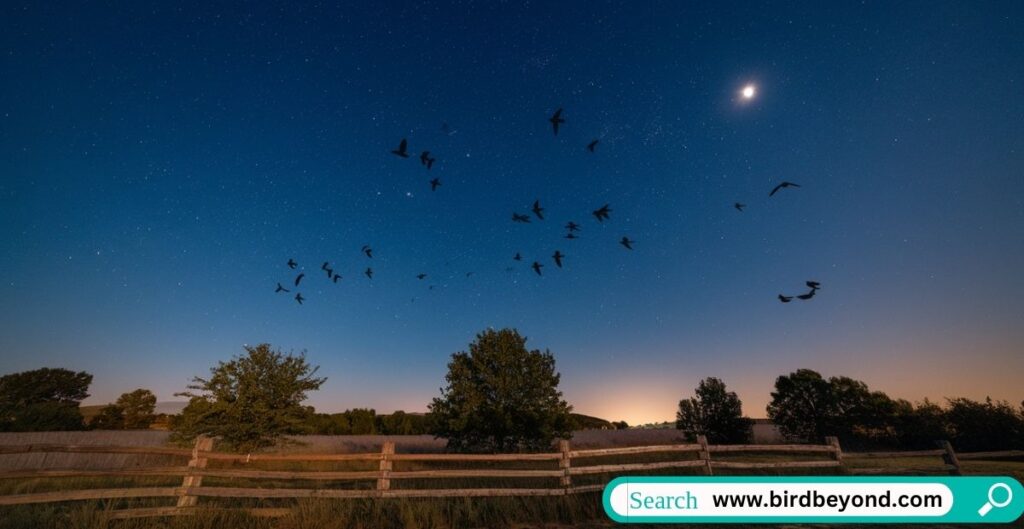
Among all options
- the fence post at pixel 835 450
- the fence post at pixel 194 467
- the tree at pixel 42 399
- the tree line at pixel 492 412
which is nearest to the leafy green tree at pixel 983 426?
the tree line at pixel 492 412

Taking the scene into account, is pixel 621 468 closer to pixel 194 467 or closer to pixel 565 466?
pixel 565 466

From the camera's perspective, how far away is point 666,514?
22.8 ft

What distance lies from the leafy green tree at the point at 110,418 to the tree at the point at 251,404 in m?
32.9

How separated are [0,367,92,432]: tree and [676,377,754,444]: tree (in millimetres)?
53884

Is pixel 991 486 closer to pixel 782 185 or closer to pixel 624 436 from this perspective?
pixel 782 185

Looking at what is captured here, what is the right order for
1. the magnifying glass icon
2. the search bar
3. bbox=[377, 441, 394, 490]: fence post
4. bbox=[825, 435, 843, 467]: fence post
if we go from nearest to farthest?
1. the search bar
2. the magnifying glass icon
3. bbox=[377, 441, 394, 490]: fence post
4. bbox=[825, 435, 843, 467]: fence post

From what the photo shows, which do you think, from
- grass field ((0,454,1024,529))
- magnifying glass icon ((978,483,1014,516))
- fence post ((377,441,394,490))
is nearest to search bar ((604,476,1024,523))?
magnifying glass icon ((978,483,1014,516))

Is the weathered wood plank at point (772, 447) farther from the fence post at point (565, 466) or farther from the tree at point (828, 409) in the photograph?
the tree at point (828, 409)

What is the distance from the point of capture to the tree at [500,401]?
787 inches

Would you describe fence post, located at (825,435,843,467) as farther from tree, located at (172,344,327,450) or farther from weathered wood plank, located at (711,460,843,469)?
tree, located at (172,344,327,450)

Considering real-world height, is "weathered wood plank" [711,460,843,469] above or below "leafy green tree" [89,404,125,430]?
above

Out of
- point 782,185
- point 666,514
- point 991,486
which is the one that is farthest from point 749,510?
point 782,185

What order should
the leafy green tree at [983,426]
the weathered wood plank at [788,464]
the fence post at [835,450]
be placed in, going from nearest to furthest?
the weathered wood plank at [788,464], the fence post at [835,450], the leafy green tree at [983,426]

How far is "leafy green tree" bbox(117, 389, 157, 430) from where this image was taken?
41156 mm
